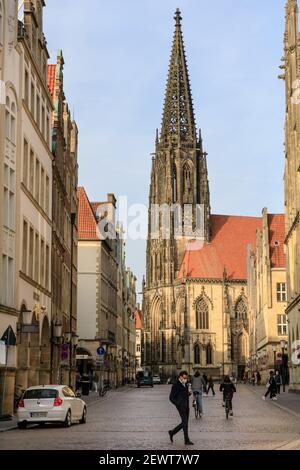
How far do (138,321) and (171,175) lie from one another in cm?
7208

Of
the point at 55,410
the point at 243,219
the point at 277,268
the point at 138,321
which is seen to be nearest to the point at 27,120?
the point at 55,410

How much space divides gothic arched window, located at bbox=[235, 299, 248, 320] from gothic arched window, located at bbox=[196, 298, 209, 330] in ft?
16.1

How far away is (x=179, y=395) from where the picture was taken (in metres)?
19.3

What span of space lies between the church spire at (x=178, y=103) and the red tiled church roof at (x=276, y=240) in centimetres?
4828

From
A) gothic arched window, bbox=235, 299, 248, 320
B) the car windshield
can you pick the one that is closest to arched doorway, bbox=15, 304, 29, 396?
the car windshield

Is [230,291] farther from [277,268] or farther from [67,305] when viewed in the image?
[67,305]

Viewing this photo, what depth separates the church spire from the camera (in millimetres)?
132375

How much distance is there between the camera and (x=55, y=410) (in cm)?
2389

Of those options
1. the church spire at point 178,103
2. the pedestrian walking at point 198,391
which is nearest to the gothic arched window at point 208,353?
the church spire at point 178,103

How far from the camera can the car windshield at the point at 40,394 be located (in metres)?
24.0

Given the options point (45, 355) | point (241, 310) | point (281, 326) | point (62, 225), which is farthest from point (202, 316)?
point (45, 355)

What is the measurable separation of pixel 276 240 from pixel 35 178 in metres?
48.0

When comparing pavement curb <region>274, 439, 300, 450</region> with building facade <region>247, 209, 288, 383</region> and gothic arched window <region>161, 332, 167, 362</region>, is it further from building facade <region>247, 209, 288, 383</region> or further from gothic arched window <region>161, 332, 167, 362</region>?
gothic arched window <region>161, 332, 167, 362</region>

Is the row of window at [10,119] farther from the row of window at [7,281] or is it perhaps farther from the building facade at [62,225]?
the building facade at [62,225]
